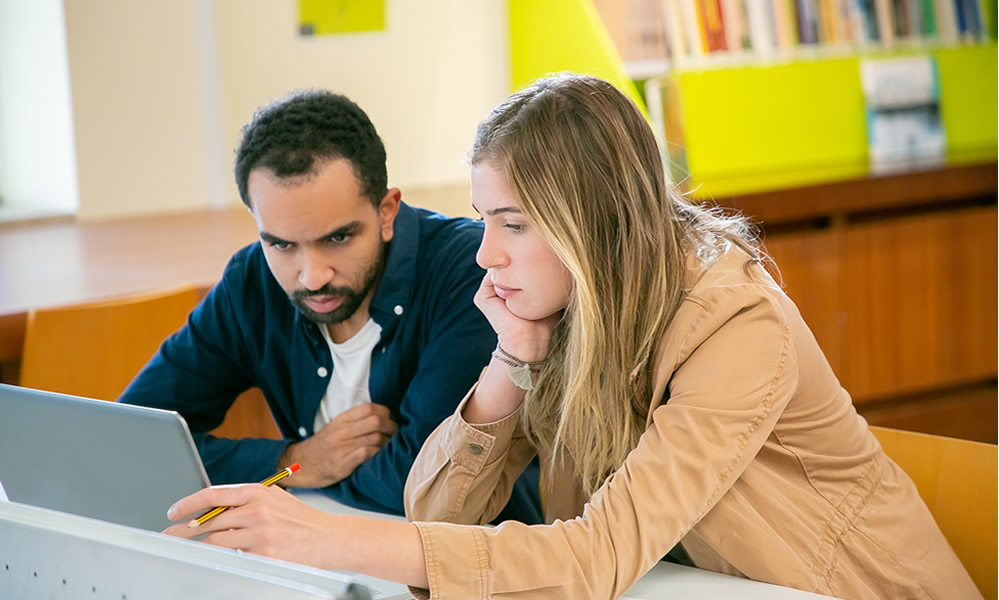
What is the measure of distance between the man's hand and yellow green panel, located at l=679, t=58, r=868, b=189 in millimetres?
2063

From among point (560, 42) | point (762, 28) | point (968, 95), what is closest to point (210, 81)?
point (560, 42)

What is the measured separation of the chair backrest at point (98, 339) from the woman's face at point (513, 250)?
104cm

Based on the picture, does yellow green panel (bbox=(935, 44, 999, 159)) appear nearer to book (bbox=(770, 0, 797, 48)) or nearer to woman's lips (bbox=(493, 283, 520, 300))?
book (bbox=(770, 0, 797, 48))

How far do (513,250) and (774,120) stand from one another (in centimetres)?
267

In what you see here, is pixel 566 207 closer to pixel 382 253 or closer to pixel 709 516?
pixel 709 516

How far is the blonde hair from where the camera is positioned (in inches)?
47.4

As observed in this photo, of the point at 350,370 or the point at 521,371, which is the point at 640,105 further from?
the point at 521,371

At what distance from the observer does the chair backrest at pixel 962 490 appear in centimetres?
138

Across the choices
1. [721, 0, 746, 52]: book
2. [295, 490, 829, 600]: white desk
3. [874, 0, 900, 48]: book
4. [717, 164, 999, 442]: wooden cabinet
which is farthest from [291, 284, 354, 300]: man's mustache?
[874, 0, 900, 48]: book

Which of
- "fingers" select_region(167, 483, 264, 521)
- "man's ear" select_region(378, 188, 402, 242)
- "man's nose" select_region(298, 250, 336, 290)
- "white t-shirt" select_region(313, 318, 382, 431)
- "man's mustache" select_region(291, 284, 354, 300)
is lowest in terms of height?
"fingers" select_region(167, 483, 264, 521)

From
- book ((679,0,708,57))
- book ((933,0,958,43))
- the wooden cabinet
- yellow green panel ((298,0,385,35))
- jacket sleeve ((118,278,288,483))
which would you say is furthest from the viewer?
book ((933,0,958,43))

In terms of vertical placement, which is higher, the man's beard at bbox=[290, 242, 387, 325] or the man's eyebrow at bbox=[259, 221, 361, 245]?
the man's eyebrow at bbox=[259, 221, 361, 245]

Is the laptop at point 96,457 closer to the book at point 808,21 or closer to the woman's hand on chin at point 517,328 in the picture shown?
the woman's hand on chin at point 517,328

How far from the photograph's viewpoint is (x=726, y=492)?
1.18m
